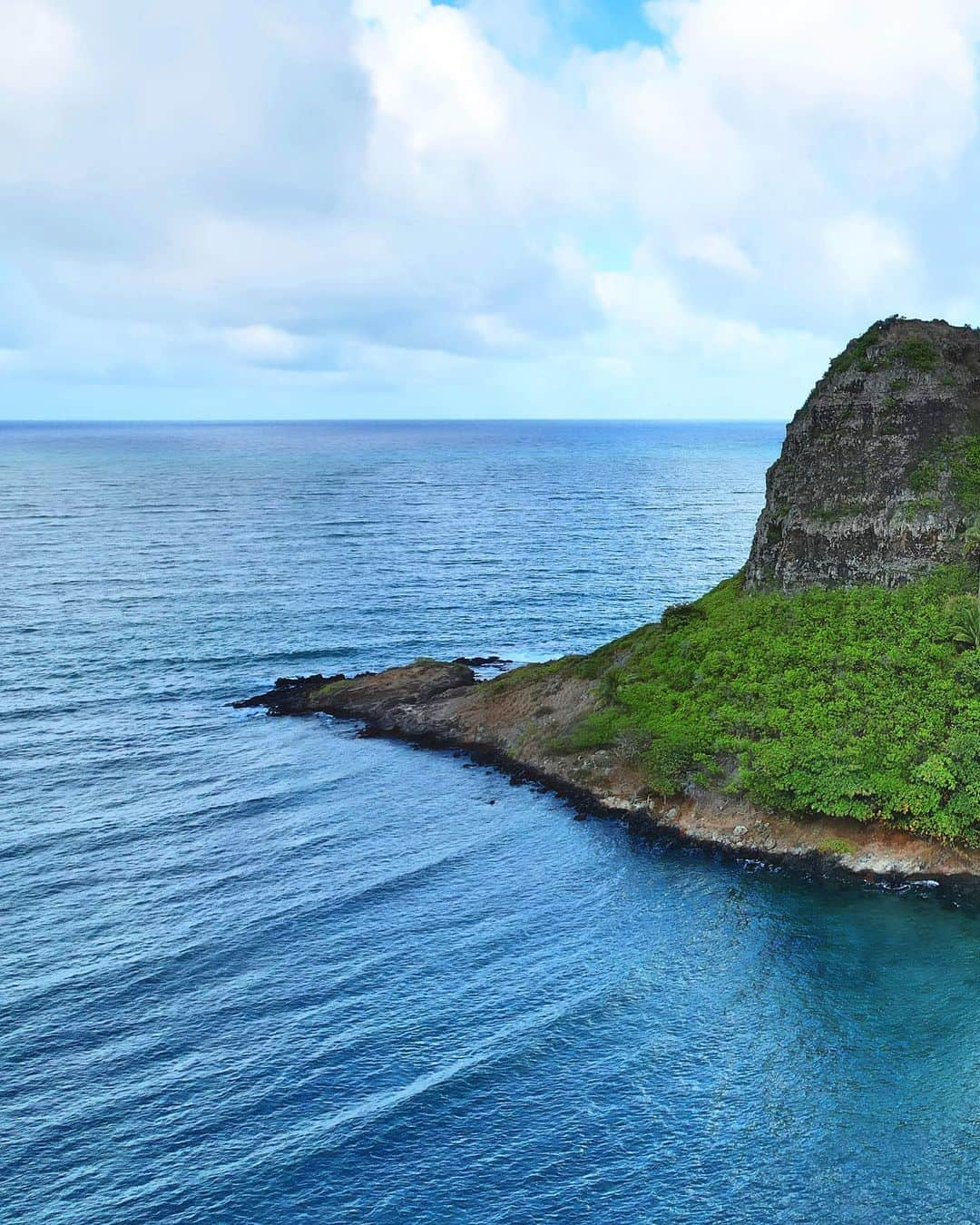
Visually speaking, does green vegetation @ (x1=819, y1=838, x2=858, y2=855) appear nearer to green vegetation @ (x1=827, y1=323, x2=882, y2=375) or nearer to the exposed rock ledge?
the exposed rock ledge

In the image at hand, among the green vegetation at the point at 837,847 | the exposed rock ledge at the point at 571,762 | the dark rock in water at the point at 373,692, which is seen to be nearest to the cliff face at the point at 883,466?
the exposed rock ledge at the point at 571,762

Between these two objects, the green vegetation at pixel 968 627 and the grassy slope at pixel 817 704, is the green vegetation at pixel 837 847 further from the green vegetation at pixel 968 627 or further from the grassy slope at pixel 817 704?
the green vegetation at pixel 968 627

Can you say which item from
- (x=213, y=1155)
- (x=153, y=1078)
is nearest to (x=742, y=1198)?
(x=213, y=1155)

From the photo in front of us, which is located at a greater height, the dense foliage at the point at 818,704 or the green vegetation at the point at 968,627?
the green vegetation at the point at 968,627

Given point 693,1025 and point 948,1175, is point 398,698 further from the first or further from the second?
point 948,1175

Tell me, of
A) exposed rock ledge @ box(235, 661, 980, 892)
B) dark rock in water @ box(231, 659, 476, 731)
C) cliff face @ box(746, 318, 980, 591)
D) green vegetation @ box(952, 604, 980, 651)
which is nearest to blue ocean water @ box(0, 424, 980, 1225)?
exposed rock ledge @ box(235, 661, 980, 892)

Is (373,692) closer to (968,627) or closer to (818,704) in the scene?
(818,704)

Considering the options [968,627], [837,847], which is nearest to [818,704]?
[837,847]
